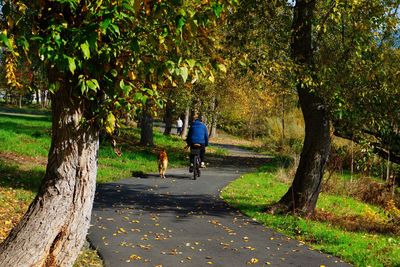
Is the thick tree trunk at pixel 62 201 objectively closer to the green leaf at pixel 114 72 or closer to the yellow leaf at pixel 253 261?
the green leaf at pixel 114 72

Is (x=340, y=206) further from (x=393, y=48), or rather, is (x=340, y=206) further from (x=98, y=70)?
(x=98, y=70)

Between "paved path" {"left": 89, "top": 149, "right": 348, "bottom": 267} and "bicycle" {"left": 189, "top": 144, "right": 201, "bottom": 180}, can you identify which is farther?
"bicycle" {"left": 189, "top": 144, "right": 201, "bottom": 180}

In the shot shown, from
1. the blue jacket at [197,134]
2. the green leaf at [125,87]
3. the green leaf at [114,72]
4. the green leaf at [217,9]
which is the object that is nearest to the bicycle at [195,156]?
Result: the blue jacket at [197,134]

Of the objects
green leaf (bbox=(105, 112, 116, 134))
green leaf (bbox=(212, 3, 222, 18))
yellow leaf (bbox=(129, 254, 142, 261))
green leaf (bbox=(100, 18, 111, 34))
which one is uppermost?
green leaf (bbox=(212, 3, 222, 18))

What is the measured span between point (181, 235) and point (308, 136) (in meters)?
4.11

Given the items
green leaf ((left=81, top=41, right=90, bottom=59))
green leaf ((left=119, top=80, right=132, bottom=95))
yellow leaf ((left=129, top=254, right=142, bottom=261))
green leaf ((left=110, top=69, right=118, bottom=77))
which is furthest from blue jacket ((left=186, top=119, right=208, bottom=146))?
green leaf ((left=81, top=41, right=90, bottom=59))

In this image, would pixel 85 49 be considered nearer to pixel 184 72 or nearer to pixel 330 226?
pixel 184 72

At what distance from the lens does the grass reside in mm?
7812

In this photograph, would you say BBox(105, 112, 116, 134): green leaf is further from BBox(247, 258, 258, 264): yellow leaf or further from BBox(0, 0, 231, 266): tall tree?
BBox(247, 258, 258, 264): yellow leaf

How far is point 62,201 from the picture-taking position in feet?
16.4

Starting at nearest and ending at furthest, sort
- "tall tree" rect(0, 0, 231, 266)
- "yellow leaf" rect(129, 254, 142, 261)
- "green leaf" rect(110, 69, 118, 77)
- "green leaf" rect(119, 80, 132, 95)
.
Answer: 1. "tall tree" rect(0, 0, 231, 266)
2. "green leaf" rect(119, 80, 132, 95)
3. "green leaf" rect(110, 69, 118, 77)
4. "yellow leaf" rect(129, 254, 142, 261)

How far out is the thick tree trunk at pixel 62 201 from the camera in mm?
4934

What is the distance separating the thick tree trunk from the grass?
4.34 meters

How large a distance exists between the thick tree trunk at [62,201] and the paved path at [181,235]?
165 centimetres
